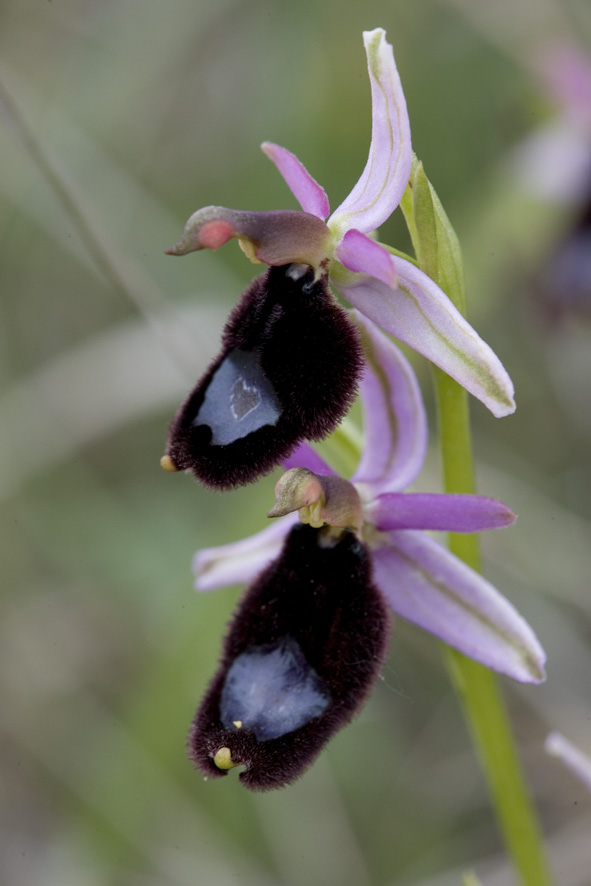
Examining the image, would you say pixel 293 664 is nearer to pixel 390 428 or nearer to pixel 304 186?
pixel 390 428

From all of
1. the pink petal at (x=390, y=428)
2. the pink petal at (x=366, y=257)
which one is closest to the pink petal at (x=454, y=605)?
the pink petal at (x=390, y=428)

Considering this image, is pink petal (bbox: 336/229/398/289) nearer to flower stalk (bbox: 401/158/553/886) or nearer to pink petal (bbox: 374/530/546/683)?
flower stalk (bbox: 401/158/553/886)

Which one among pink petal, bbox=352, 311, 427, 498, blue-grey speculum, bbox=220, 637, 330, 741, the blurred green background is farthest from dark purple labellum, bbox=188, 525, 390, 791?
the blurred green background

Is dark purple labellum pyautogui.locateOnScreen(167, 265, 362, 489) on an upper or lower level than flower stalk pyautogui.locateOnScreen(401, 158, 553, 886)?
upper

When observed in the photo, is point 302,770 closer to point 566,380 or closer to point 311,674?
point 311,674

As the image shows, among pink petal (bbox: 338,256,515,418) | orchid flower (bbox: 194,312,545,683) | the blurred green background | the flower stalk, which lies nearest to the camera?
pink petal (bbox: 338,256,515,418)

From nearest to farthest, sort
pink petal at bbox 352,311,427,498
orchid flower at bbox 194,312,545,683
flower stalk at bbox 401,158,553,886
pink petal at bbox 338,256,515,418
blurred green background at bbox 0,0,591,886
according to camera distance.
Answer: pink petal at bbox 338,256,515,418 → flower stalk at bbox 401,158,553,886 → orchid flower at bbox 194,312,545,683 → pink petal at bbox 352,311,427,498 → blurred green background at bbox 0,0,591,886

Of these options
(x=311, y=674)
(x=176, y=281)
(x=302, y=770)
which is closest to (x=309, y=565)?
(x=311, y=674)

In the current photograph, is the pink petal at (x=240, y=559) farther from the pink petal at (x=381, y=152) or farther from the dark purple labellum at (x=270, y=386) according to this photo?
the pink petal at (x=381, y=152)
